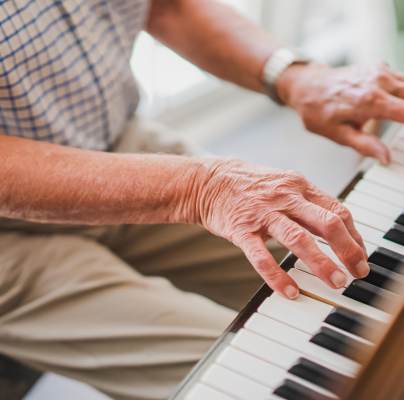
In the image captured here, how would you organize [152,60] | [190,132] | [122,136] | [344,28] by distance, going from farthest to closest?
1. [344,28]
2. [190,132]
3. [152,60]
4. [122,136]

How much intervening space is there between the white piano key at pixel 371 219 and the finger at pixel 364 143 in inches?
4.9

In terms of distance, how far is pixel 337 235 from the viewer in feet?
2.62

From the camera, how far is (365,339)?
29.8 inches

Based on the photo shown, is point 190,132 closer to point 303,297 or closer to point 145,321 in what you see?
point 145,321

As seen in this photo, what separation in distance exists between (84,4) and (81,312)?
1.56ft

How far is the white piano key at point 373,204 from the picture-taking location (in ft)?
3.09

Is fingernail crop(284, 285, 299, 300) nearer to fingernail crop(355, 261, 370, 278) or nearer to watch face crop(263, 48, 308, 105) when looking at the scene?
fingernail crop(355, 261, 370, 278)

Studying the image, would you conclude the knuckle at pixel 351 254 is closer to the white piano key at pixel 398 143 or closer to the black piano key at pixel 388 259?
the black piano key at pixel 388 259

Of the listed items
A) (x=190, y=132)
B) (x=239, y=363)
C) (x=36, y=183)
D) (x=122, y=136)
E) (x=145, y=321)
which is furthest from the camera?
(x=190, y=132)

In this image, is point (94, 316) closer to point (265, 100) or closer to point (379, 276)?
Result: point (379, 276)

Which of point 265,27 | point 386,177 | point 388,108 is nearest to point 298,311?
point 386,177

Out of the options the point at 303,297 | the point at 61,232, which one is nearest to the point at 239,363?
the point at 303,297

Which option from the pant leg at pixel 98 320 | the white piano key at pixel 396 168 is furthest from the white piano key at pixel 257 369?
the white piano key at pixel 396 168

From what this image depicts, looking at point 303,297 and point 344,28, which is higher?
point 303,297
